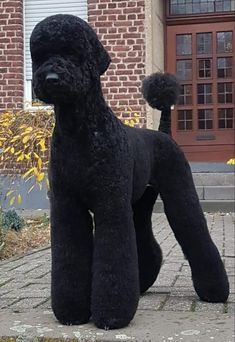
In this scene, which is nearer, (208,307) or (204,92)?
(208,307)

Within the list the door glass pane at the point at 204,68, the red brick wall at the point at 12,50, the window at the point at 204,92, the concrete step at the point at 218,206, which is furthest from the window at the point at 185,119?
the red brick wall at the point at 12,50

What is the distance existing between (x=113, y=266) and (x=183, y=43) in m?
8.57

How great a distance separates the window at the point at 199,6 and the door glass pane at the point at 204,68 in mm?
916

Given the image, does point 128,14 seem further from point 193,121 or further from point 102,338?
point 102,338

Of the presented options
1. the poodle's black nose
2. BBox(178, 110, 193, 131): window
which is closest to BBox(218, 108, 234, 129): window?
BBox(178, 110, 193, 131): window

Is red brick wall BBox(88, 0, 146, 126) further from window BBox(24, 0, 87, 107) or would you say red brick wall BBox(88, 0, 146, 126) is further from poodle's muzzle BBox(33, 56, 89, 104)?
poodle's muzzle BBox(33, 56, 89, 104)

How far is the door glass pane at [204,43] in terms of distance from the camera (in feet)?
35.8

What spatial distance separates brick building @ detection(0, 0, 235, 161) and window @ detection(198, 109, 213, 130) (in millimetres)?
18

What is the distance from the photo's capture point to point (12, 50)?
1047 centimetres

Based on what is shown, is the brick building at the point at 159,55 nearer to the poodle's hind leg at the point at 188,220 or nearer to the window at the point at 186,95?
the window at the point at 186,95

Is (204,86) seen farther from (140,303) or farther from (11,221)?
(140,303)

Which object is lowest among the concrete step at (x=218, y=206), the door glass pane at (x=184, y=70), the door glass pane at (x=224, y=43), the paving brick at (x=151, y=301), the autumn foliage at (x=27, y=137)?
the concrete step at (x=218, y=206)

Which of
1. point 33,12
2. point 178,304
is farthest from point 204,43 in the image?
point 178,304

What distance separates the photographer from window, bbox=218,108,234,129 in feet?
35.8
